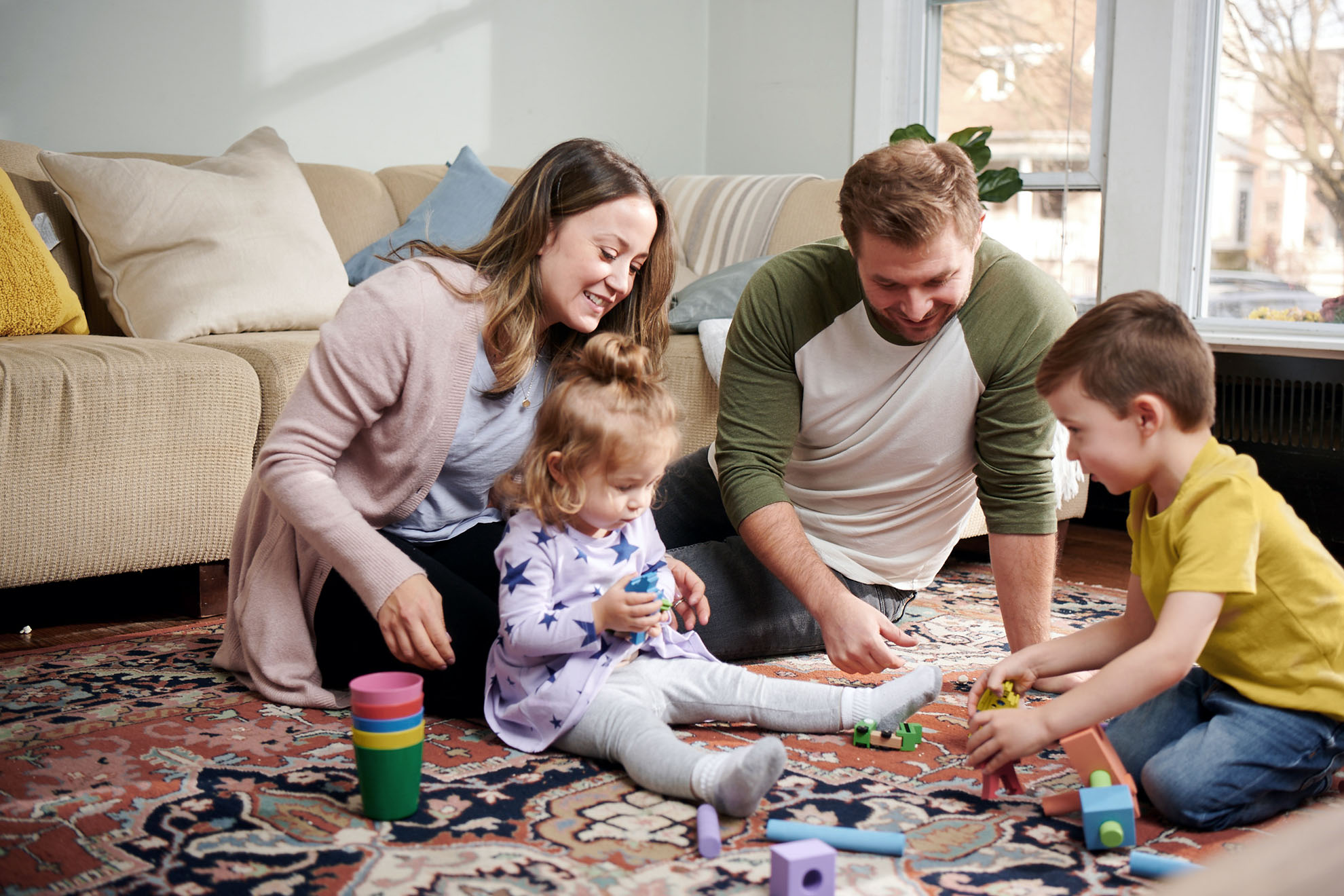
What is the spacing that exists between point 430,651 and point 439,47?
8.23ft

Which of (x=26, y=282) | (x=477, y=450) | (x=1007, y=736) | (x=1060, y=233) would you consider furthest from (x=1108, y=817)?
(x=1060, y=233)

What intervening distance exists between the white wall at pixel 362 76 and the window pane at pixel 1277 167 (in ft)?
5.83

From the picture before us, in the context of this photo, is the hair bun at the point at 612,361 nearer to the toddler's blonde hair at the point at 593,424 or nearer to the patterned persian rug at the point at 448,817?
the toddler's blonde hair at the point at 593,424

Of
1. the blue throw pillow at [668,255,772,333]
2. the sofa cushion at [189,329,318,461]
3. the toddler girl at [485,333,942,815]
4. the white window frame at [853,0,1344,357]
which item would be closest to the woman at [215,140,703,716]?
the toddler girl at [485,333,942,815]

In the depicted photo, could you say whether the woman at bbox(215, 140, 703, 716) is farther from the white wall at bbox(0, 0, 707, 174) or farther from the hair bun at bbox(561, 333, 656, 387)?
the white wall at bbox(0, 0, 707, 174)

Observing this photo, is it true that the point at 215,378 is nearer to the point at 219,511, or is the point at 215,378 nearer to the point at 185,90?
the point at 219,511

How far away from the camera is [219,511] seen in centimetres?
199

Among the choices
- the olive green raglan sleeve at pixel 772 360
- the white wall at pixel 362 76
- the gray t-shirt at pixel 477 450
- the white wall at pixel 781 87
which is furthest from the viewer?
the white wall at pixel 781 87

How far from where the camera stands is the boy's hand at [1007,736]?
1127mm

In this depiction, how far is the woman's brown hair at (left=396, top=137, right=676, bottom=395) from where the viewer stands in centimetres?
148

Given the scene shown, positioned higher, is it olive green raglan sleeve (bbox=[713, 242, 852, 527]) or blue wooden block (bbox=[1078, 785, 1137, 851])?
olive green raglan sleeve (bbox=[713, 242, 852, 527])

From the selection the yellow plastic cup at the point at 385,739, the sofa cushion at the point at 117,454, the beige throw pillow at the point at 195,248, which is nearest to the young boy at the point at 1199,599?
the yellow plastic cup at the point at 385,739

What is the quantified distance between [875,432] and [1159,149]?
187cm

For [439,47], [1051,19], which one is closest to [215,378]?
[439,47]
